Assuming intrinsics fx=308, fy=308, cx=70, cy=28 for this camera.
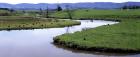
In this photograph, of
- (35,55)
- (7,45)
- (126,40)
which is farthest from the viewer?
(7,45)

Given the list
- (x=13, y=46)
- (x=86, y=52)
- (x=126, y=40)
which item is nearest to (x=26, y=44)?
(x=13, y=46)

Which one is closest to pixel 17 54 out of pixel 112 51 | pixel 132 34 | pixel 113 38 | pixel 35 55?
pixel 35 55

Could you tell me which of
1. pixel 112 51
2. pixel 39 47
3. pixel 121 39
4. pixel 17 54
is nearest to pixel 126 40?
pixel 121 39

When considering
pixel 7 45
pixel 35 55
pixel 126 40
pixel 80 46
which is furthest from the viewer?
pixel 7 45

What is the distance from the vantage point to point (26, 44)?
33.1 meters

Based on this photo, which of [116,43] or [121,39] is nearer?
[116,43]

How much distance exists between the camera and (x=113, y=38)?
3172 cm

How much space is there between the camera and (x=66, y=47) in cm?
2977

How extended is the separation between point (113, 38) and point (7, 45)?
11.1 m

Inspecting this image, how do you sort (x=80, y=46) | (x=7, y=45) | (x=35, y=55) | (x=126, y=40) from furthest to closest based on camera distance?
(x=7, y=45) < (x=126, y=40) < (x=80, y=46) < (x=35, y=55)

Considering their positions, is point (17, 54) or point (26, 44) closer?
point (17, 54)

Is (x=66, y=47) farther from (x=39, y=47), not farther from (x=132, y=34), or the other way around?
(x=132, y=34)

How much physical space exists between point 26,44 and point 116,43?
10.1 metres

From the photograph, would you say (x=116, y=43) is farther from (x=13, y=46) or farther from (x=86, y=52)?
(x=13, y=46)
